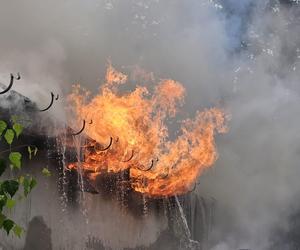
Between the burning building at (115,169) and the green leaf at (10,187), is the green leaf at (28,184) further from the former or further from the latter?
the burning building at (115,169)

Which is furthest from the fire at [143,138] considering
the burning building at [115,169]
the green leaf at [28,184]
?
the green leaf at [28,184]

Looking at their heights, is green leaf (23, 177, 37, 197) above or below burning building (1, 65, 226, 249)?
below

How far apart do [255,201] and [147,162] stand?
10.3 metres

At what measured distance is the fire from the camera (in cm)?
1409

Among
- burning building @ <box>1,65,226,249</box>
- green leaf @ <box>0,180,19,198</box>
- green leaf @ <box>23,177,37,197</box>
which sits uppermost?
burning building @ <box>1,65,226,249</box>

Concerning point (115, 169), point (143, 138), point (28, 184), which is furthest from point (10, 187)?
point (143, 138)

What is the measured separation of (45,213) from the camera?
1187 centimetres

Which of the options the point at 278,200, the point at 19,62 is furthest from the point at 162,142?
the point at 278,200

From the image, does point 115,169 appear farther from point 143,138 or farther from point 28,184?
point 28,184

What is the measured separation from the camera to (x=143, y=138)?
52.0ft

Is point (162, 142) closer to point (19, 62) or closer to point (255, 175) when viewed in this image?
point (19, 62)

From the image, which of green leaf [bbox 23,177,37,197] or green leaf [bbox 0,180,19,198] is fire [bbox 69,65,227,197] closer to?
green leaf [bbox 23,177,37,197]

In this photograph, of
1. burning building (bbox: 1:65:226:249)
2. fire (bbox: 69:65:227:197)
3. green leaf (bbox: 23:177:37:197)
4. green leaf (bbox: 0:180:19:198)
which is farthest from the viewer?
fire (bbox: 69:65:227:197)

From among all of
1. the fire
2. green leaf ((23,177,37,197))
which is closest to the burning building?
the fire
